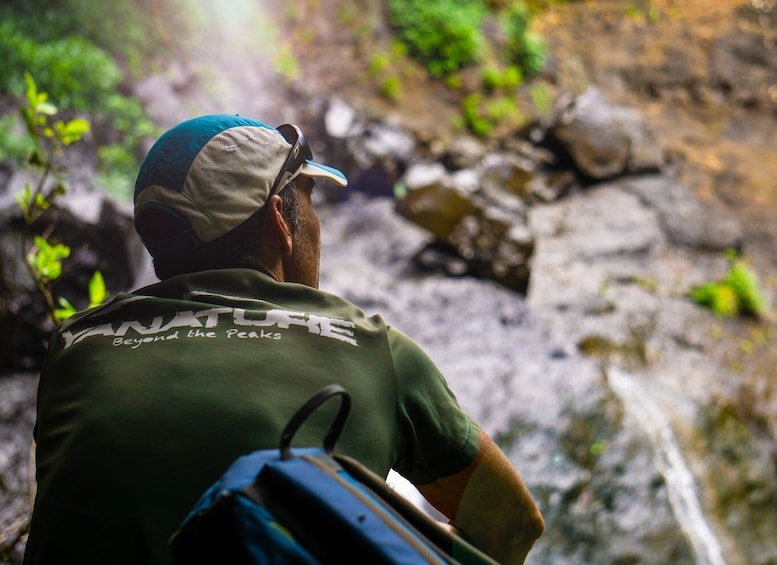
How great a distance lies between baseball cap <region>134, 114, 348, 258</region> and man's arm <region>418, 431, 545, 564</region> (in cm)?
89

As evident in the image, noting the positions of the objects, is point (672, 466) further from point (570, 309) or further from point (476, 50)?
point (476, 50)

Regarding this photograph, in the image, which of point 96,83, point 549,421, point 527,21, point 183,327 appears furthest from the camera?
point 527,21

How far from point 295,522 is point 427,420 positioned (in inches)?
22.8

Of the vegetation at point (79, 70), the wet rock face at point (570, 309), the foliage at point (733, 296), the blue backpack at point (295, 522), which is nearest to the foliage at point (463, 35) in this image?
the wet rock face at point (570, 309)

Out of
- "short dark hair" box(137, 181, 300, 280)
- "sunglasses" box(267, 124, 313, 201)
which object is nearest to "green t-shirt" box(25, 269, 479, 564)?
"short dark hair" box(137, 181, 300, 280)

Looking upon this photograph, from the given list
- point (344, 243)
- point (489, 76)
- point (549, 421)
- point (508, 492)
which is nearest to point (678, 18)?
point (489, 76)

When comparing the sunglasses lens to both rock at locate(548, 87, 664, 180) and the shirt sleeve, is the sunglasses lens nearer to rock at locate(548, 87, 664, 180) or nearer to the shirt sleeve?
the shirt sleeve

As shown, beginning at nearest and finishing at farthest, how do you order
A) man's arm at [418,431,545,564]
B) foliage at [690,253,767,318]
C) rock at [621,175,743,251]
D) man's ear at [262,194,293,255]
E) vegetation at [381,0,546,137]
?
man's arm at [418,431,545,564] → man's ear at [262,194,293,255] → foliage at [690,253,767,318] → rock at [621,175,743,251] → vegetation at [381,0,546,137]

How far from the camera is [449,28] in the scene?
37.8ft

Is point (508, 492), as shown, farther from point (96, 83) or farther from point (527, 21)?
point (527, 21)

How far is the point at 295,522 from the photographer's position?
3.26 feet

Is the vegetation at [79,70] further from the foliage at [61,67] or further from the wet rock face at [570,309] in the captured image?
the wet rock face at [570,309]

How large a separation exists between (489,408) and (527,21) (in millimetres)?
9727

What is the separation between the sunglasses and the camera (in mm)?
1804
